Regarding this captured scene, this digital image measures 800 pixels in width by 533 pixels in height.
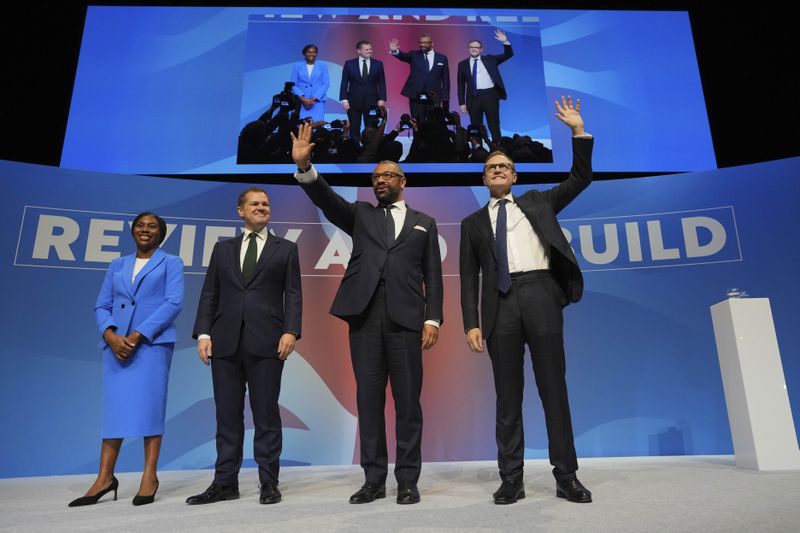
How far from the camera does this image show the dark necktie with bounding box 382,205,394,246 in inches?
111

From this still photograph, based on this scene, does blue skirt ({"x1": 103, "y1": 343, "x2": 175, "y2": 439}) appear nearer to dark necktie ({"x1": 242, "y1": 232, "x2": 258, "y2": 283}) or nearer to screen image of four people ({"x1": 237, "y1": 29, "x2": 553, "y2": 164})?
dark necktie ({"x1": 242, "y1": 232, "x2": 258, "y2": 283})

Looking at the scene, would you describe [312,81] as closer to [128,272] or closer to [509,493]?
[128,272]

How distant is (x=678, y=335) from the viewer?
14.7 feet

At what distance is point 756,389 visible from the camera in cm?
342

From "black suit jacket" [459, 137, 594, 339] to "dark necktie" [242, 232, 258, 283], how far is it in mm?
1096

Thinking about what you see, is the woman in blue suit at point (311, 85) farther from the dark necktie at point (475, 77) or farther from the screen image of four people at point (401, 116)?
the dark necktie at point (475, 77)

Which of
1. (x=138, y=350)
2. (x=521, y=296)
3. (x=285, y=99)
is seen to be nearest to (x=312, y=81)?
(x=285, y=99)

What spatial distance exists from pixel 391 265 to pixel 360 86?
3.07 m

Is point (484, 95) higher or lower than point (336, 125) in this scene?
higher

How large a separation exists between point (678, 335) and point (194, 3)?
5462 mm

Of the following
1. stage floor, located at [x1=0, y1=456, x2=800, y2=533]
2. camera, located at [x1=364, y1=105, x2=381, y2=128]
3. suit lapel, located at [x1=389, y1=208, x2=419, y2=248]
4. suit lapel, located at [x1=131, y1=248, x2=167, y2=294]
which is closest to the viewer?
stage floor, located at [x1=0, y1=456, x2=800, y2=533]

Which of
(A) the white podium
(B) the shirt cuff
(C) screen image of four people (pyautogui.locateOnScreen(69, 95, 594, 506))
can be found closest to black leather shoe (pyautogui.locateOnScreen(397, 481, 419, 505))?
(C) screen image of four people (pyautogui.locateOnScreen(69, 95, 594, 506))

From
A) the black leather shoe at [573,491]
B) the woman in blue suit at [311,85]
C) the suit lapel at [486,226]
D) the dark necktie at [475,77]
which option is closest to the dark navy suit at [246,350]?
the suit lapel at [486,226]

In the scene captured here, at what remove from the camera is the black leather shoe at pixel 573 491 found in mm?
2324
